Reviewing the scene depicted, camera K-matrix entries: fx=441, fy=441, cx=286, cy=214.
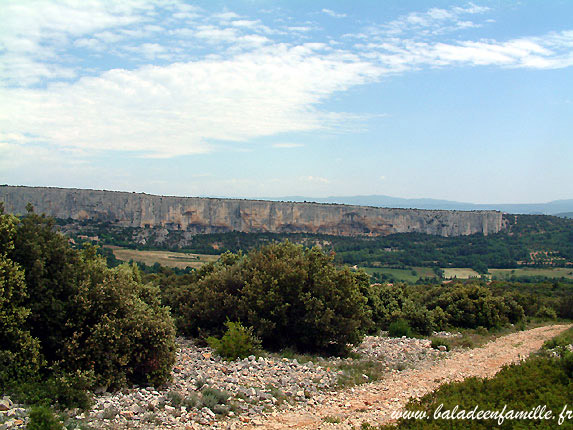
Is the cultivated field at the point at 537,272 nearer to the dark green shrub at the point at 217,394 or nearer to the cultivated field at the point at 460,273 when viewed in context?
the cultivated field at the point at 460,273

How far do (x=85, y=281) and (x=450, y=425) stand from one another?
7.95 m

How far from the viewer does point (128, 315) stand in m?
10.1

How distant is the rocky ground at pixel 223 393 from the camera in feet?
26.1

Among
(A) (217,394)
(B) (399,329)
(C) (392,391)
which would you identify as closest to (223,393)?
(A) (217,394)

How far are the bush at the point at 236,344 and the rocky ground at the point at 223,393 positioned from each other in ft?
0.98

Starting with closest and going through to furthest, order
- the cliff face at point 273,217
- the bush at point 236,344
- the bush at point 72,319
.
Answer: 1. the bush at point 72,319
2. the bush at point 236,344
3. the cliff face at point 273,217

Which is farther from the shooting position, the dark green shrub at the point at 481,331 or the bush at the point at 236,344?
the dark green shrub at the point at 481,331

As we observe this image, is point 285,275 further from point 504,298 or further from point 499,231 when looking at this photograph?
point 499,231

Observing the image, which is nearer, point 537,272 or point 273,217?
point 537,272

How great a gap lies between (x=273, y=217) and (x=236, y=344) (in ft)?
210

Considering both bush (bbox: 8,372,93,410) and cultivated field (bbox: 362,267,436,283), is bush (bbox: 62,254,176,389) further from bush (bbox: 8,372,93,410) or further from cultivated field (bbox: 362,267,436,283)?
cultivated field (bbox: 362,267,436,283)

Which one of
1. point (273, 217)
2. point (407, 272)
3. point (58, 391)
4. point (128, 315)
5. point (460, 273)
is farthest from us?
point (273, 217)

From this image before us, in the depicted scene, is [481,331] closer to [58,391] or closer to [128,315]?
[128,315]

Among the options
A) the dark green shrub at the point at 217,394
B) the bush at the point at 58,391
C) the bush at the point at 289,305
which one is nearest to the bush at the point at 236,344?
the bush at the point at 289,305
